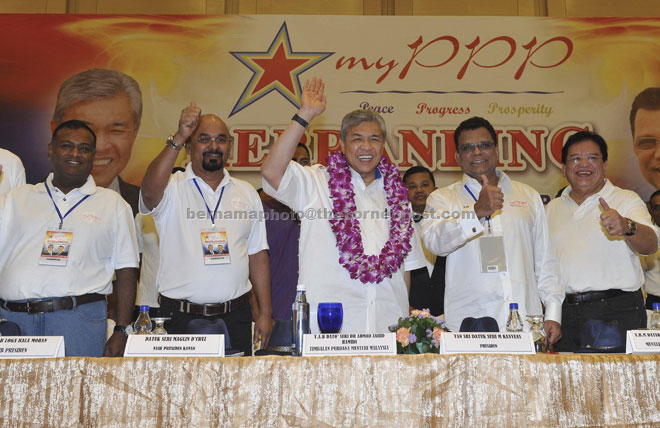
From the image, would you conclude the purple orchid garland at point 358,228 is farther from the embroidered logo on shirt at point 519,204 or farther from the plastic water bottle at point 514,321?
the plastic water bottle at point 514,321

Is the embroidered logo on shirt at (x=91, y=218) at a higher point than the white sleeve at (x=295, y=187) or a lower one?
lower

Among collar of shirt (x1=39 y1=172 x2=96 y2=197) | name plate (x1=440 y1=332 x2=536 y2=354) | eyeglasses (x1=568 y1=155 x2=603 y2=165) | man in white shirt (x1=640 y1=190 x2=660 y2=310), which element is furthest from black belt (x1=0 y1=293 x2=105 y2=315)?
man in white shirt (x1=640 y1=190 x2=660 y2=310)

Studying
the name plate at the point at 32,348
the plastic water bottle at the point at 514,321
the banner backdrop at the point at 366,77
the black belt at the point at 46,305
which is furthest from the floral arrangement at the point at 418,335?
the banner backdrop at the point at 366,77

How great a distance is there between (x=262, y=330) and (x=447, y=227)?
1076 mm

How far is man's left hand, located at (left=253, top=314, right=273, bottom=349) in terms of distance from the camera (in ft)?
10.3

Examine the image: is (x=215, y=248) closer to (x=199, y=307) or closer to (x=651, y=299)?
(x=199, y=307)

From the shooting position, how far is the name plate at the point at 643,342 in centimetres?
185

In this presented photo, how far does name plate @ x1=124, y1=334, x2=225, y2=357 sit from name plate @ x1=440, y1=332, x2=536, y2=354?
0.64m

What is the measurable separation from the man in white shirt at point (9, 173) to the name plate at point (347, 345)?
2.34 metres

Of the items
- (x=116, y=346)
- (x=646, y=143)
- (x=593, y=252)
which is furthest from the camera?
(x=646, y=143)

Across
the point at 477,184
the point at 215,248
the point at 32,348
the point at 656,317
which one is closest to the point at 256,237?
the point at 215,248

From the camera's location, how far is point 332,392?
5.47 ft

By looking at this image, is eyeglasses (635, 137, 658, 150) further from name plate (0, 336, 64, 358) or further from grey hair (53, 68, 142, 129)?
name plate (0, 336, 64, 358)

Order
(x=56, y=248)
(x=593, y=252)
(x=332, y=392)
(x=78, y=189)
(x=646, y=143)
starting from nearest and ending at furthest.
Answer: (x=332, y=392) → (x=56, y=248) → (x=78, y=189) → (x=593, y=252) → (x=646, y=143)
